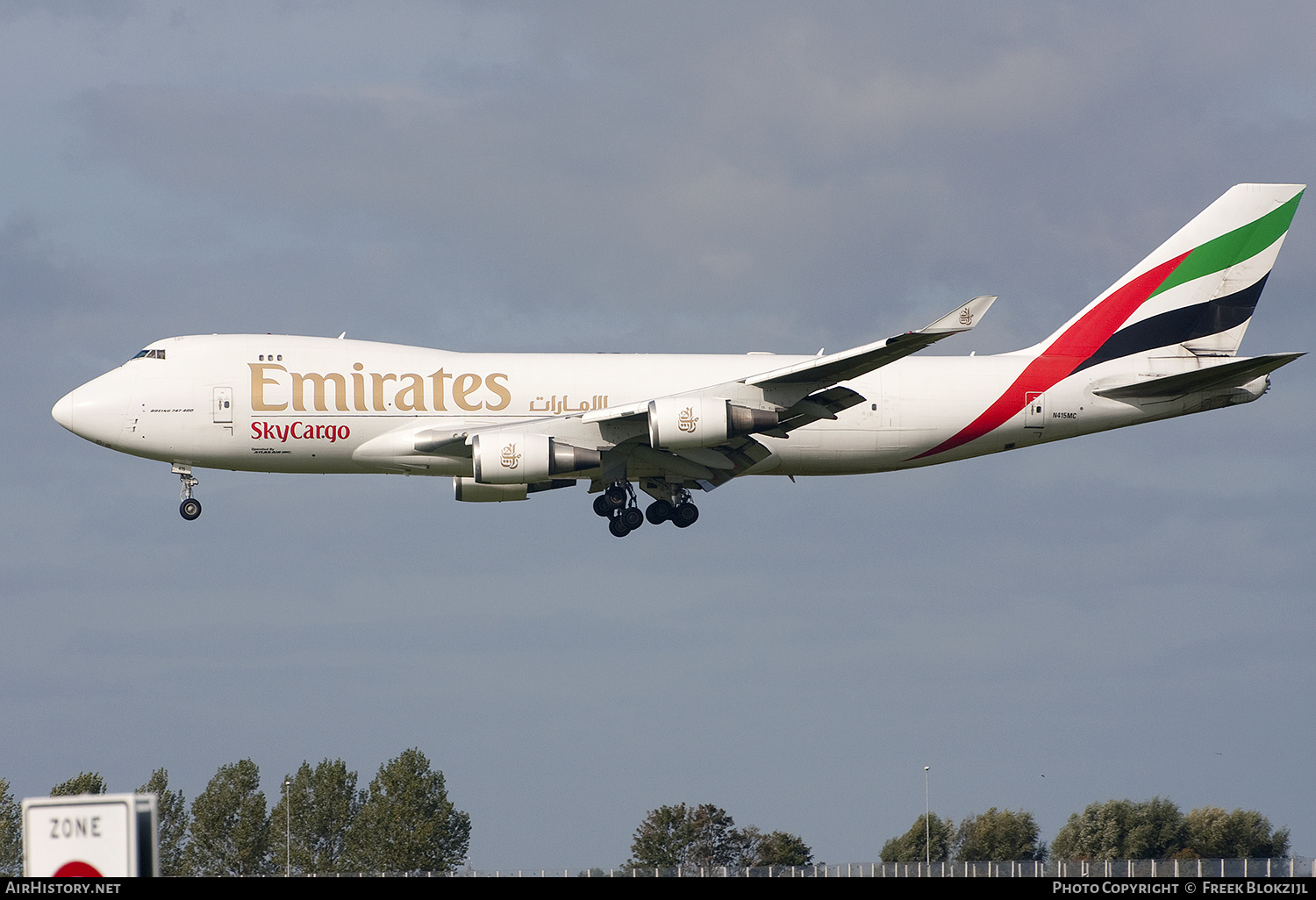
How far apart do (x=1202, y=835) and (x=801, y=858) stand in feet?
59.7

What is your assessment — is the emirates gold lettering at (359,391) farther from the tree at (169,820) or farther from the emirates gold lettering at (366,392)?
the tree at (169,820)

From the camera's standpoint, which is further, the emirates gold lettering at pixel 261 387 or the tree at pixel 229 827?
the tree at pixel 229 827

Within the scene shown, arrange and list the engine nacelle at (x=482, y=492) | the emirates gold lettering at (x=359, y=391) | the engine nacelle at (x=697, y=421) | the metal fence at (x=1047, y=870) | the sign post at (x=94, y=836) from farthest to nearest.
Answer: the engine nacelle at (x=482, y=492)
the emirates gold lettering at (x=359, y=391)
the engine nacelle at (x=697, y=421)
the metal fence at (x=1047, y=870)
the sign post at (x=94, y=836)

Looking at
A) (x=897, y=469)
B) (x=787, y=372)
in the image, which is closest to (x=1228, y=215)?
(x=897, y=469)

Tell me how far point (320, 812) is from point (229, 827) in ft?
15.1

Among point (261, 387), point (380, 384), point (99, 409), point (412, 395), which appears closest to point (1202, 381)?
point (412, 395)

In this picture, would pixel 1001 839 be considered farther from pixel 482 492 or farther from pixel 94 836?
pixel 94 836

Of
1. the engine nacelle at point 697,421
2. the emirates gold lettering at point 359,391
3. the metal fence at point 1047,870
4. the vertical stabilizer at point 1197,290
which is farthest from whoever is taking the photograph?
the vertical stabilizer at point 1197,290

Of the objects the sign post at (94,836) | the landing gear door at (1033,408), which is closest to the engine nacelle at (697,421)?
the landing gear door at (1033,408)

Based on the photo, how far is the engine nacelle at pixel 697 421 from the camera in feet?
133

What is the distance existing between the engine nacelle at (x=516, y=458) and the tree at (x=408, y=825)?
3447 centimetres

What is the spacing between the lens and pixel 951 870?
113 feet

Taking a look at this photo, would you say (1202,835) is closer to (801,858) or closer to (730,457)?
(801,858)

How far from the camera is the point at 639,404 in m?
41.3
